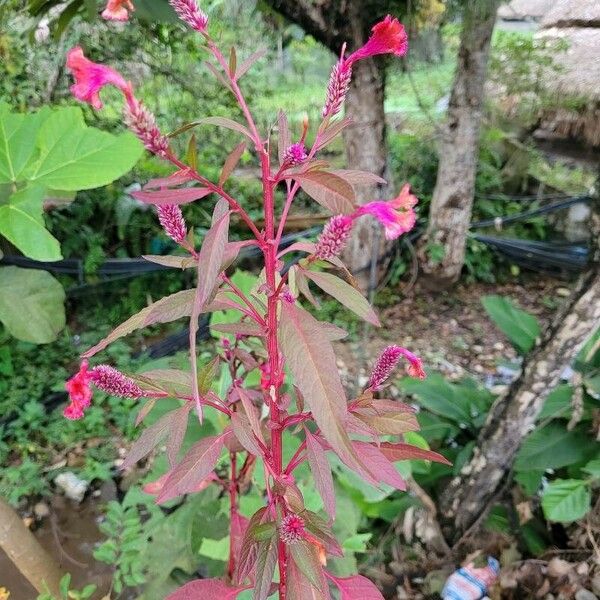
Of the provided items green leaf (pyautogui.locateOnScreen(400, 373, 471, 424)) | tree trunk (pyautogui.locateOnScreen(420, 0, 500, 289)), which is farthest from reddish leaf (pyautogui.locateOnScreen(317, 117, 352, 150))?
tree trunk (pyautogui.locateOnScreen(420, 0, 500, 289))

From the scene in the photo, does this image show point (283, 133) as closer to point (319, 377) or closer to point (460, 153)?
point (319, 377)

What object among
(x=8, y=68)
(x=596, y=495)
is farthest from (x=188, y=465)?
(x=8, y=68)

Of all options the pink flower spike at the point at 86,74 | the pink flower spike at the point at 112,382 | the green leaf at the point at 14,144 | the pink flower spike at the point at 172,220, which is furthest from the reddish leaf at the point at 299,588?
the green leaf at the point at 14,144

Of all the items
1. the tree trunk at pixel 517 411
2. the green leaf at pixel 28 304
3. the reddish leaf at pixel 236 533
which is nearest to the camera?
the reddish leaf at pixel 236 533

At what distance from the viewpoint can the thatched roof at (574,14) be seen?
83.1 inches

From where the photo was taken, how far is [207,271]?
370 mm

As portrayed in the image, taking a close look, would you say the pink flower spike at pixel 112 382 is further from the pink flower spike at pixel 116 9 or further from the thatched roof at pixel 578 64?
the thatched roof at pixel 578 64

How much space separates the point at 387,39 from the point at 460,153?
234 centimetres

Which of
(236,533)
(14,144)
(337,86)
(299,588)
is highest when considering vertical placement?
(337,86)

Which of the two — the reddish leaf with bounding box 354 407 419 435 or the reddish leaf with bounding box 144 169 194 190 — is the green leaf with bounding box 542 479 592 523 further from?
the reddish leaf with bounding box 144 169 194 190

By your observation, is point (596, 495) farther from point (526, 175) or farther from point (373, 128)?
point (526, 175)

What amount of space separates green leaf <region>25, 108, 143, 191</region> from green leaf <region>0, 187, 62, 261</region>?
0.20 ft

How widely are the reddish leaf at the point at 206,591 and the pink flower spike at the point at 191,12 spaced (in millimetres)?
536

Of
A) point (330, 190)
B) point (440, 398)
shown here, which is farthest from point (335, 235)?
point (440, 398)
